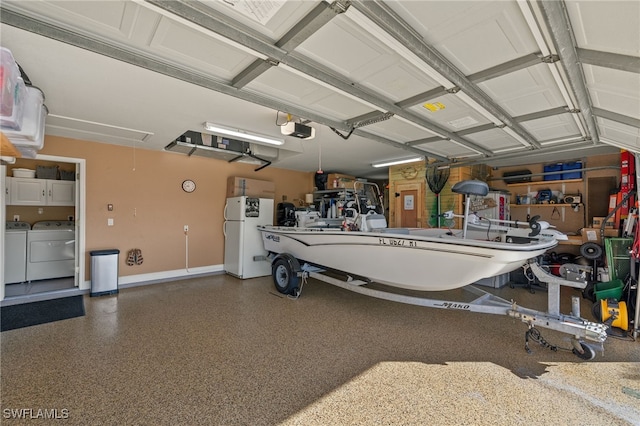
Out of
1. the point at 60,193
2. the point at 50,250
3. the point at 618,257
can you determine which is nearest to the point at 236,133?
the point at 60,193

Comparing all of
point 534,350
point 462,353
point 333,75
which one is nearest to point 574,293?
point 534,350

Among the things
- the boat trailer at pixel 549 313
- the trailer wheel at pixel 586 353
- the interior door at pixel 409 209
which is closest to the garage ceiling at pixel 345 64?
the boat trailer at pixel 549 313

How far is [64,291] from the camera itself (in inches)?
181

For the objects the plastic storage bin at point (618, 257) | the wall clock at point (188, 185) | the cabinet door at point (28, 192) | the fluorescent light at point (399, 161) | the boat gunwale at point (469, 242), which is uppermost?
the fluorescent light at point (399, 161)

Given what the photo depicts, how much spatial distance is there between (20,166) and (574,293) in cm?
1056

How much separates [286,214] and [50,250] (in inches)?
188

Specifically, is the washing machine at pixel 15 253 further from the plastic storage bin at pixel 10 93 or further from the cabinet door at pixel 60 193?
the plastic storage bin at pixel 10 93

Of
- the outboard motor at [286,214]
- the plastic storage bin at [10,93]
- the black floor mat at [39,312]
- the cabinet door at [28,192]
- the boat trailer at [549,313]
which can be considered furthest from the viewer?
the outboard motor at [286,214]

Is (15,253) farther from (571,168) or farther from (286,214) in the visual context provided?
(571,168)

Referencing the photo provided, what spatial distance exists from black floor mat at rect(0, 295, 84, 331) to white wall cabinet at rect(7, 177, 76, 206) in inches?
85.0

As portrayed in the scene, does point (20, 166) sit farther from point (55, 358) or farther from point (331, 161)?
point (331, 161)

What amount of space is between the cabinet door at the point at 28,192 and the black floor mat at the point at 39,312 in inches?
84.5

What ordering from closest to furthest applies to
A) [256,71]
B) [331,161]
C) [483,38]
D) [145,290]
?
[483,38] → [256,71] → [145,290] → [331,161]

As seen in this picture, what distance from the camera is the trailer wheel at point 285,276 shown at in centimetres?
454
